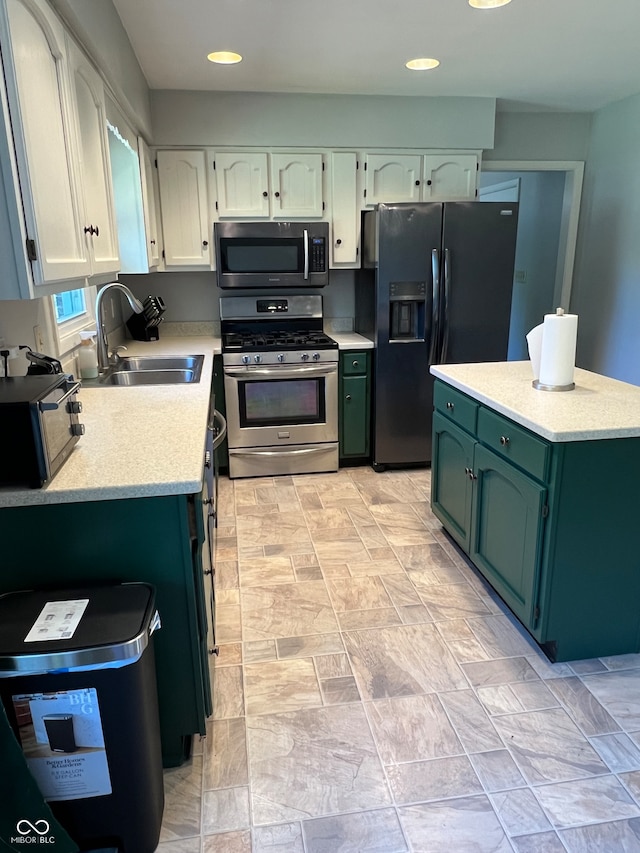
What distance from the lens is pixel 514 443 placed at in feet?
6.82

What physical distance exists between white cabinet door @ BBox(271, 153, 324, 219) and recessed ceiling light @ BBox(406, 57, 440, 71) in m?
0.82

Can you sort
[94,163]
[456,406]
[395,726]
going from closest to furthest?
[395,726]
[94,163]
[456,406]

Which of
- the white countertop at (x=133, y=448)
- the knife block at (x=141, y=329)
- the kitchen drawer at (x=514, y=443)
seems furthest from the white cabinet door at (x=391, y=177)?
the kitchen drawer at (x=514, y=443)

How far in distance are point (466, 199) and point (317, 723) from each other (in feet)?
11.4

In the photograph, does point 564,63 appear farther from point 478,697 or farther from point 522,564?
point 478,697

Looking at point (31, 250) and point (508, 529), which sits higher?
point (31, 250)

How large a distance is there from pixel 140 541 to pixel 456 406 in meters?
1.59

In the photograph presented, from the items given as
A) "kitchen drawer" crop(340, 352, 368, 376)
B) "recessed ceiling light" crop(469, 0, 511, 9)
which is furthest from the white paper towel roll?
"kitchen drawer" crop(340, 352, 368, 376)

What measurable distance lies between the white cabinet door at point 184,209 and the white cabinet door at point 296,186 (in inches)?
18.2

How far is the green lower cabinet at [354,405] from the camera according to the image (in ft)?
12.5

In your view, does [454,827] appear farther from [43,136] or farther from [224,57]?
[224,57]

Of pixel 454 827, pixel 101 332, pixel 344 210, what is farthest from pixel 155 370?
pixel 454 827

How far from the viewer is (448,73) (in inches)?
131

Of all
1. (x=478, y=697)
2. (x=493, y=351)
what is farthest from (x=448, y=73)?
(x=478, y=697)
